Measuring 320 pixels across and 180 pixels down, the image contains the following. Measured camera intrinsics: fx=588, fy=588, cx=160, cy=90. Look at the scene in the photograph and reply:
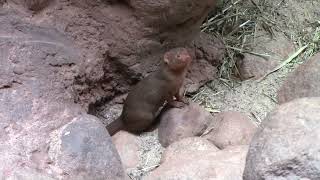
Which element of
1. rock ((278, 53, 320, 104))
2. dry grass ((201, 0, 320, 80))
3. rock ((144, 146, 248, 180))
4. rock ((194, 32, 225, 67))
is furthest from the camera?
dry grass ((201, 0, 320, 80))

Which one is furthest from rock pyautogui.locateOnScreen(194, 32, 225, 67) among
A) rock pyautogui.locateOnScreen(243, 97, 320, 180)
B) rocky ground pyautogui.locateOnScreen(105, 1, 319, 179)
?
rock pyautogui.locateOnScreen(243, 97, 320, 180)

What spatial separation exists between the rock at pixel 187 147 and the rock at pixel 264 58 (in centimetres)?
111

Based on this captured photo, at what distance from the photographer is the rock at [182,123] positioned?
4.11 metres

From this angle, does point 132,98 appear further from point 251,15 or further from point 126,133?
point 251,15

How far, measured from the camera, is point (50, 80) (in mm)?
3412

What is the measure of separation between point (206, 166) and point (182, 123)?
0.84m

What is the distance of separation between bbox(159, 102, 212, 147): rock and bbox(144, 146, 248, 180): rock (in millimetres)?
450

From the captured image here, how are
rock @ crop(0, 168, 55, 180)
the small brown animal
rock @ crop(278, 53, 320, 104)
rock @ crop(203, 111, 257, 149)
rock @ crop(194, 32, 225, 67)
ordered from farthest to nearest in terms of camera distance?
rock @ crop(194, 32, 225, 67) < the small brown animal < rock @ crop(278, 53, 320, 104) < rock @ crop(203, 111, 257, 149) < rock @ crop(0, 168, 55, 180)

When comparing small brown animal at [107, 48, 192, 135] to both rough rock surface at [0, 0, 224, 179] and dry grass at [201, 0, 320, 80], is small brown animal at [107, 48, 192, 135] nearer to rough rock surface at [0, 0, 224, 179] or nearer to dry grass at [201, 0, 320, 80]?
rough rock surface at [0, 0, 224, 179]

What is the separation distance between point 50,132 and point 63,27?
940 millimetres

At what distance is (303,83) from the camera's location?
416 cm

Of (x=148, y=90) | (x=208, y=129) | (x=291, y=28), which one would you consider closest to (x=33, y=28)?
(x=148, y=90)

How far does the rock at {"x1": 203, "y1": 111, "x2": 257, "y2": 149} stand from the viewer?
3881 mm

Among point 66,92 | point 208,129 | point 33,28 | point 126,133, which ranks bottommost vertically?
point 126,133
